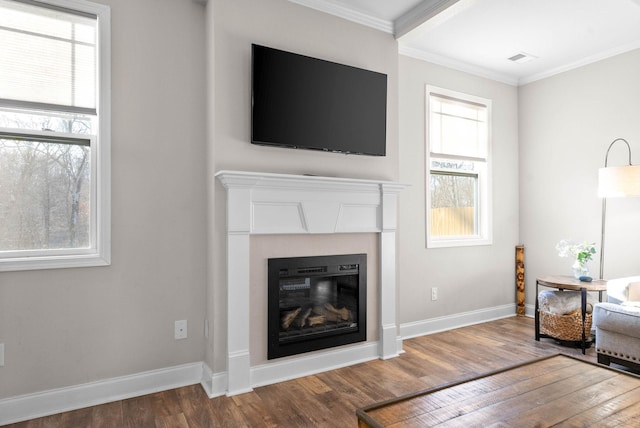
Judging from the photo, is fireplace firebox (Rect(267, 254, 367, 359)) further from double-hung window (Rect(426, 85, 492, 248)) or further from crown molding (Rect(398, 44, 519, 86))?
crown molding (Rect(398, 44, 519, 86))

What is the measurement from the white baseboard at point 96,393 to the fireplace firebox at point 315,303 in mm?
629

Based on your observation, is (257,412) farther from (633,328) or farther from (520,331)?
(520,331)

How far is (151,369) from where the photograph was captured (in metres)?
2.60

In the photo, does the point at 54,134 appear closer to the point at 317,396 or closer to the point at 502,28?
the point at 317,396

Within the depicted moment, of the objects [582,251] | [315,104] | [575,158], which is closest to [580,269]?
[582,251]

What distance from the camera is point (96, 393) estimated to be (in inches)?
95.3

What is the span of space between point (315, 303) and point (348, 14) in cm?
225

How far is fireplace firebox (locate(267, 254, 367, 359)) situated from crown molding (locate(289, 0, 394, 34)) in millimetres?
1870

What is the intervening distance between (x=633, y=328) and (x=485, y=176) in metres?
2.09

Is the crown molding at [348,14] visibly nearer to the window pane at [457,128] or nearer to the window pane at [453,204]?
the window pane at [457,128]

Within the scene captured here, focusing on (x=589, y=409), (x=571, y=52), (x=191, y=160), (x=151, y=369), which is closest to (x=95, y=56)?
(x=191, y=160)

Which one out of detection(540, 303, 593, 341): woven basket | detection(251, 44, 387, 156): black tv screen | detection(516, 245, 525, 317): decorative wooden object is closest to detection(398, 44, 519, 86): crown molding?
detection(251, 44, 387, 156): black tv screen

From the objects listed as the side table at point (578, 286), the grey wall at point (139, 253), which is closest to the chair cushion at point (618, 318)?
the side table at point (578, 286)

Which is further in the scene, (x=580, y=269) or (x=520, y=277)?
(x=520, y=277)
